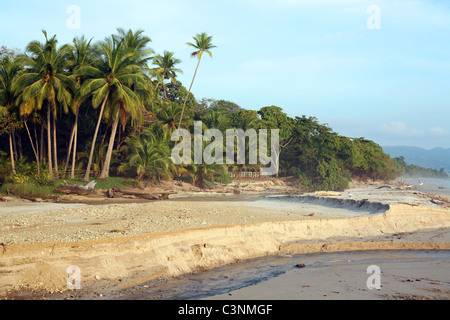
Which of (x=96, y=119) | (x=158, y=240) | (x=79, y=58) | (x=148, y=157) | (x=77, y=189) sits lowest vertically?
(x=158, y=240)

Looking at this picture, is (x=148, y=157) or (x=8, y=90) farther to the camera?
(x=148, y=157)

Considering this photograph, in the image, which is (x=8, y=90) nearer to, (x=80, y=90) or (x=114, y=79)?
(x=80, y=90)

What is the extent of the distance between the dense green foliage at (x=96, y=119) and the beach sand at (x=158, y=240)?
8.45 metres

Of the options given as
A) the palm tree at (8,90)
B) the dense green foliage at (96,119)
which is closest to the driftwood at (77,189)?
the dense green foliage at (96,119)

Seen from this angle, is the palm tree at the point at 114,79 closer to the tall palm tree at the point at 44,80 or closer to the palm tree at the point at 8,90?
the tall palm tree at the point at 44,80

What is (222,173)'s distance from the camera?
1491 inches

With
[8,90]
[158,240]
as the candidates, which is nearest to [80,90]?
[8,90]

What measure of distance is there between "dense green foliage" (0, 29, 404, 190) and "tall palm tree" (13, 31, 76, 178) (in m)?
0.06

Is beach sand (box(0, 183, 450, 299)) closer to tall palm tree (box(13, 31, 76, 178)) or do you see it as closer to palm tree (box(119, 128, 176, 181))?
tall palm tree (box(13, 31, 76, 178))

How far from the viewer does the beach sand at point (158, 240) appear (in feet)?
26.5

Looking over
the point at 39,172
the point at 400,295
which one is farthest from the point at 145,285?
the point at 39,172

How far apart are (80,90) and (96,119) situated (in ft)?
16.4

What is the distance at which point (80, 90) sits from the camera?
85.5ft

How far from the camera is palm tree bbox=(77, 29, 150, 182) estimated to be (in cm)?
2659
